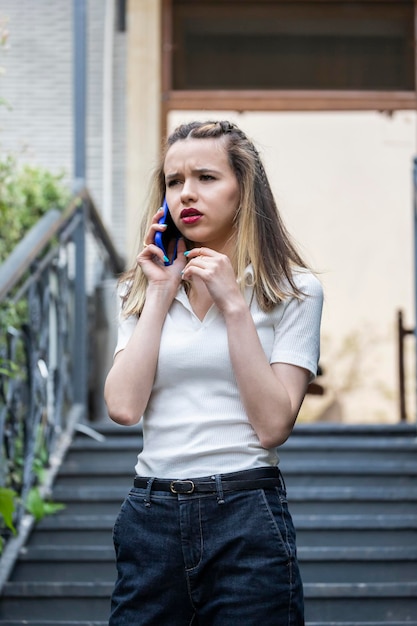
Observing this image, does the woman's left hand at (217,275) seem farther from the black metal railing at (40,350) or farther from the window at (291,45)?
the window at (291,45)

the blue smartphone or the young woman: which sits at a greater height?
the blue smartphone

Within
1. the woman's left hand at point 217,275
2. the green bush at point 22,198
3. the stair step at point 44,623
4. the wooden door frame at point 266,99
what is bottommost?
the stair step at point 44,623

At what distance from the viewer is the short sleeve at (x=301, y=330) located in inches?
86.2

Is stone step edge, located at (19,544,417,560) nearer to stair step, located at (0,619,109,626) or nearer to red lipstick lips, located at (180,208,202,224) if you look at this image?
stair step, located at (0,619,109,626)

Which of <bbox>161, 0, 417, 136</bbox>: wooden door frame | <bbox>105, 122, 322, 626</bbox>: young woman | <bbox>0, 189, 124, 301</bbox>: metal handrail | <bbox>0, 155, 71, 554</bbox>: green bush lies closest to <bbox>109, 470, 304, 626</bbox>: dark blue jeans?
<bbox>105, 122, 322, 626</bbox>: young woman

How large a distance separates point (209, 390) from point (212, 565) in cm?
34

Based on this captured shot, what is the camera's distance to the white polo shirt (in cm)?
214

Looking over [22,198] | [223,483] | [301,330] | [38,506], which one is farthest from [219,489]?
[22,198]

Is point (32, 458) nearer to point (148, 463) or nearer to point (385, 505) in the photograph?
point (385, 505)

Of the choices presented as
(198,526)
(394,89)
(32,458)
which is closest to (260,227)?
(198,526)

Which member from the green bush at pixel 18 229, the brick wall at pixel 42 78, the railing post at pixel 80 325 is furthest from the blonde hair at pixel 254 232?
the brick wall at pixel 42 78

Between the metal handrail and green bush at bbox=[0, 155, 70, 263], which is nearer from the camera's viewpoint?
the metal handrail

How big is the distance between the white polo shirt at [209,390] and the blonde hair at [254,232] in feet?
0.11

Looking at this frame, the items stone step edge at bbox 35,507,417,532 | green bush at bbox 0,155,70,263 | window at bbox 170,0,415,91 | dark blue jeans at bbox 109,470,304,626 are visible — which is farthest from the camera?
window at bbox 170,0,415,91
